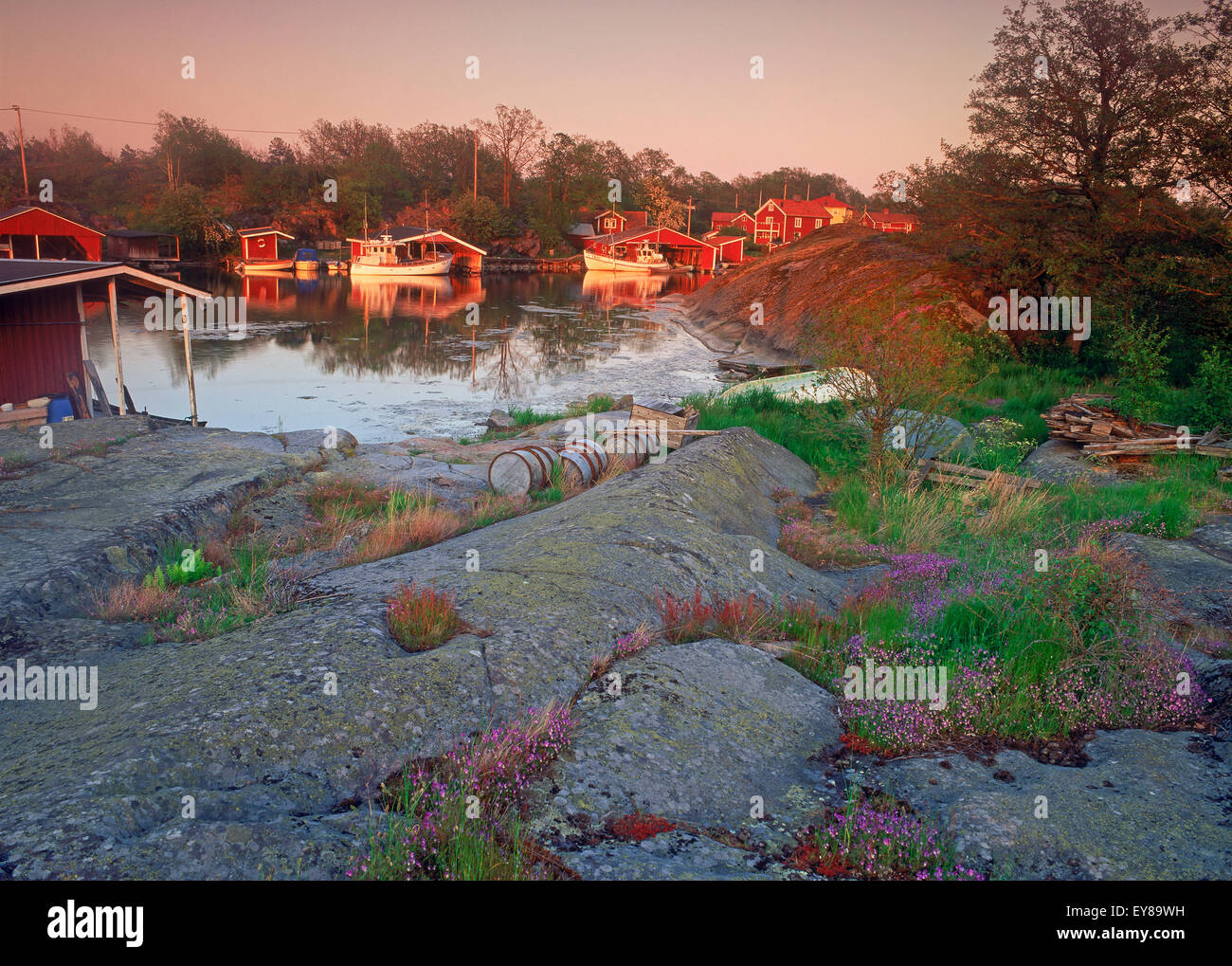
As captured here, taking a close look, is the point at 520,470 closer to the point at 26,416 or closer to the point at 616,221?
the point at 26,416

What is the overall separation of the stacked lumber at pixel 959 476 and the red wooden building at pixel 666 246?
81.1 metres

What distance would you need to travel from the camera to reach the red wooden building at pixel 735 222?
4307 inches

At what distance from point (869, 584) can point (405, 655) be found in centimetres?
464

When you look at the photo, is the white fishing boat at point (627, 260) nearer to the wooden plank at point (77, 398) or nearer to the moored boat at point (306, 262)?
the moored boat at point (306, 262)

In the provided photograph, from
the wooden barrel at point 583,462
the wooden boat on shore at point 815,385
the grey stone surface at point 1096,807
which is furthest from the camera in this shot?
the wooden boat on shore at point 815,385

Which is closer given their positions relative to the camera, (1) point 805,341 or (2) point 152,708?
(2) point 152,708

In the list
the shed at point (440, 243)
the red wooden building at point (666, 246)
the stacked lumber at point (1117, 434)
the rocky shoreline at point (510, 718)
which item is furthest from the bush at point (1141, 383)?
the red wooden building at point (666, 246)

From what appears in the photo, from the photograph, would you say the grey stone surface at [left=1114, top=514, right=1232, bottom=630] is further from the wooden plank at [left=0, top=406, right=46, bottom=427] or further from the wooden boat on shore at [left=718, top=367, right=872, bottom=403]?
the wooden plank at [left=0, top=406, right=46, bottom=427]

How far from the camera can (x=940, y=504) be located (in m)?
10.4

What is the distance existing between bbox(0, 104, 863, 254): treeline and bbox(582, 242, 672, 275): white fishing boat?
7.48m

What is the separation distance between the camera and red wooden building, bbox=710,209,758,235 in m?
109

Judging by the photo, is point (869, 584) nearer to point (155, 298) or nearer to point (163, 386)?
point (155, 298)
